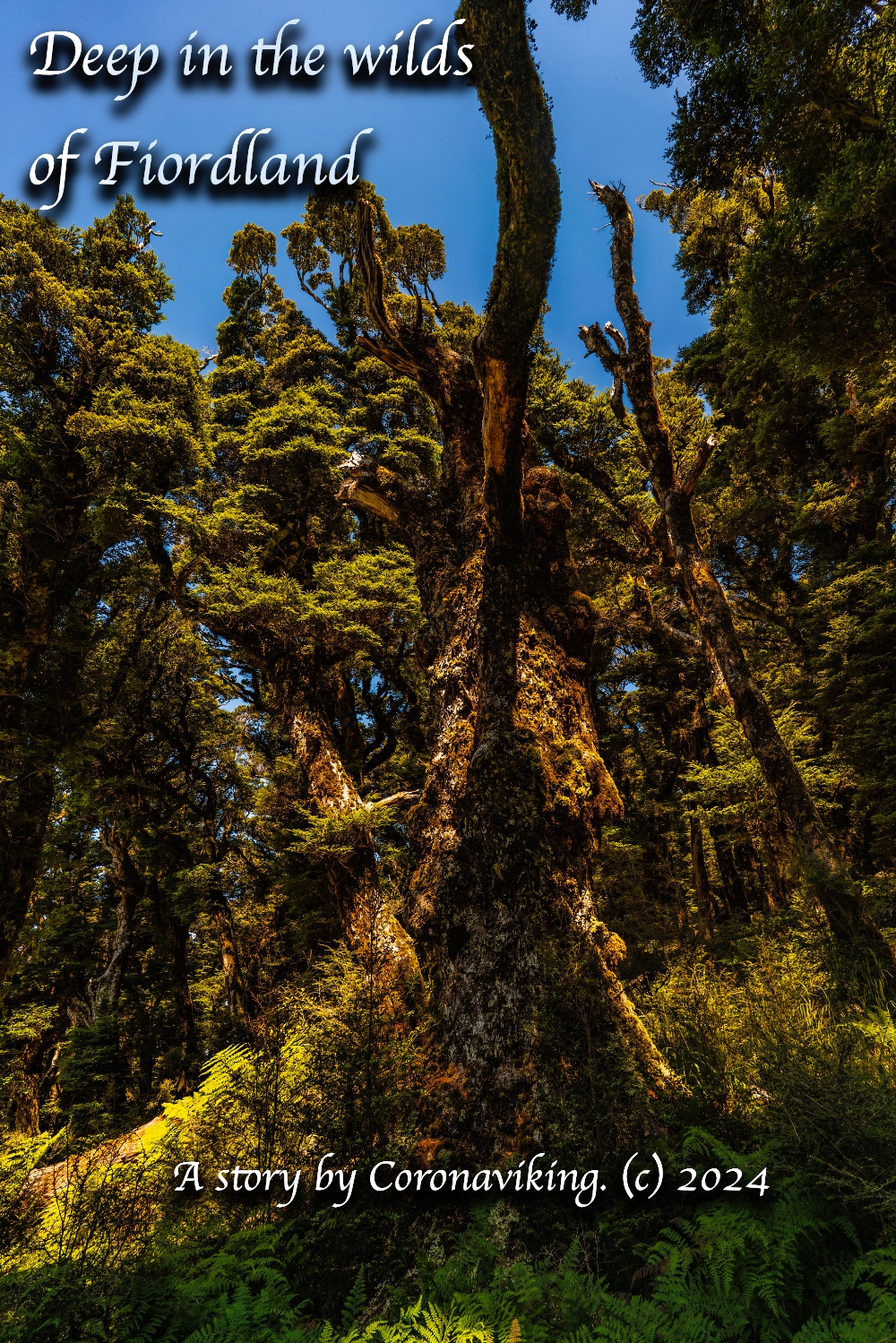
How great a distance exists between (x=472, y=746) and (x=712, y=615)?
15.0ft

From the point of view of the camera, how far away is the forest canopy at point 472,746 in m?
2.79

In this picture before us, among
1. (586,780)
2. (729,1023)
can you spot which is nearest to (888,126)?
(586,780)

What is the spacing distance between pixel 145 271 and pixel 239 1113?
15.3 m

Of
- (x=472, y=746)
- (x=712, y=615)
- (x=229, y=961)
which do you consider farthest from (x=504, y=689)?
(x=229, y=961)

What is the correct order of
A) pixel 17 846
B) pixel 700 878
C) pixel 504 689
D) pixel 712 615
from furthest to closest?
pixel 700 878 < pixel 17 846 < pixel 712 615 < pixel 504 689

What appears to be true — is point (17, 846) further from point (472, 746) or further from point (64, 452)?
point (472, 746)

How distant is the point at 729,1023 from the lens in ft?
15.2

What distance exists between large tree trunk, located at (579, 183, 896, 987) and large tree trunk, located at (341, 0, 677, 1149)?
271 centimetres

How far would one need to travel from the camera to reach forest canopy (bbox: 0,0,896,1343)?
279cm

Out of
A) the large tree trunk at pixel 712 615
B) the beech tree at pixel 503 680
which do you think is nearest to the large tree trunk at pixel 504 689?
the beech tree at pixel 503 680

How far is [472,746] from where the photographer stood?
5.00 metres

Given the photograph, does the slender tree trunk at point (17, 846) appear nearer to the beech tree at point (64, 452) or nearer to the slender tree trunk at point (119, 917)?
the beech tree at point (64, 452)

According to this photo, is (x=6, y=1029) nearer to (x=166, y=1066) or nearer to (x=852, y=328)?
(x=166, y=1066)

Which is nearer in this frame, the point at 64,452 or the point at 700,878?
the point at 64,452
